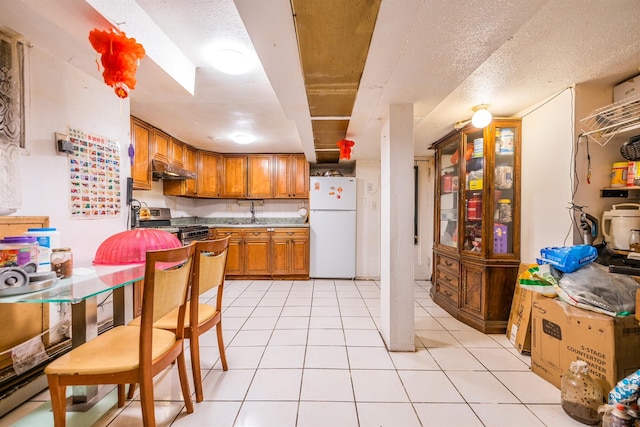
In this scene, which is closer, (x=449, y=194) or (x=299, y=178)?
(x=449, y=194)

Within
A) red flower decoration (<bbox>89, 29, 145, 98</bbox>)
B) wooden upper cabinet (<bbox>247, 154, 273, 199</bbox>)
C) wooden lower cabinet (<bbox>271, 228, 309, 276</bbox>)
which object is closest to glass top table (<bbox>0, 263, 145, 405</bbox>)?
red flower decoration (<bbox>89, 29, 145, 98</bbox>)

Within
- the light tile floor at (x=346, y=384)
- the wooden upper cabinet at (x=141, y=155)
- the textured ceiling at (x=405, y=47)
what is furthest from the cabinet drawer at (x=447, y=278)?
the wooden upper cabinet at (x=141, y=155)

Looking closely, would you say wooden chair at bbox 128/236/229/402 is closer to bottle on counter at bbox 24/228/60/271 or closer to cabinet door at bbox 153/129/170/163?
bottle on counter at bbox 24/228/60/271

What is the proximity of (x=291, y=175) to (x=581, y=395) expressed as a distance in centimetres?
402

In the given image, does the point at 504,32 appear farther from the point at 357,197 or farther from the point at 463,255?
the point at 357,197

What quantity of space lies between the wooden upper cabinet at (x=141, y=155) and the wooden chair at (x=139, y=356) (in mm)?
2100

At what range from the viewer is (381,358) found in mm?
1940

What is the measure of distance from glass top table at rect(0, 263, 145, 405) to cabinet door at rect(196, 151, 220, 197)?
9.40 feet

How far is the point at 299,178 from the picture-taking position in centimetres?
449

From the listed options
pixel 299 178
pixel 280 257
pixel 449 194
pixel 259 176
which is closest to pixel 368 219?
pixel 299 178

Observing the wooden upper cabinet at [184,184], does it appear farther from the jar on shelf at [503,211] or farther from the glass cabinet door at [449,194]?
the jar on shelf at [503,211]

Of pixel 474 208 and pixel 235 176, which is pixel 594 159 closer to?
pixel 474 208

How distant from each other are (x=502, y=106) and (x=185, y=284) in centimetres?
280

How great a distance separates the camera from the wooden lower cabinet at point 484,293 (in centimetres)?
234
